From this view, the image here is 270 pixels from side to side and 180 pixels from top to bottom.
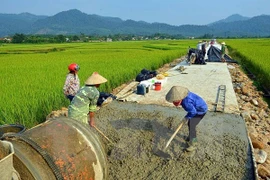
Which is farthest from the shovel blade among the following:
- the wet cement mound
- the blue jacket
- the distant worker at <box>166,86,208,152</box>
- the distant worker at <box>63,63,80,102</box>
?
the distant worker at <box>63,63,80,102</box>

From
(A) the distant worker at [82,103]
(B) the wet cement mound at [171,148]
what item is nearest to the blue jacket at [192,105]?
(B) the wet cement mound at [171,148]

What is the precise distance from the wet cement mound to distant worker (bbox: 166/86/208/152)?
0.21 meters

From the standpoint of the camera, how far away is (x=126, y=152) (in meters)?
3.97

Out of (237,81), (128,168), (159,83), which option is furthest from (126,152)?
(237,81)

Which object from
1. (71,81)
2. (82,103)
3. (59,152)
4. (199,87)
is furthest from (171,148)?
(199,87)

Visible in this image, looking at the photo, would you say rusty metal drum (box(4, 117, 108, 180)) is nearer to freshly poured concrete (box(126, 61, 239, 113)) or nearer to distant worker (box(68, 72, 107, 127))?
distant worker (box(68, 72, 107, 127))

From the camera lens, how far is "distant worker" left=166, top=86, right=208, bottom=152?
373 centimetres

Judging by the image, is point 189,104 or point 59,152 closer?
point 59,152

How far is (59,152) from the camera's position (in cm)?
207

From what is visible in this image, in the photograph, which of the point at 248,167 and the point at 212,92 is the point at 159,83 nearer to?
the point at 212,92

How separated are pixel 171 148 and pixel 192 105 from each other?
0.78 m

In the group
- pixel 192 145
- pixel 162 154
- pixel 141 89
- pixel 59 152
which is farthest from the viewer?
pixel 141 89

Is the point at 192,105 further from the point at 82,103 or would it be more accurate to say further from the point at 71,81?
the point at 71,81

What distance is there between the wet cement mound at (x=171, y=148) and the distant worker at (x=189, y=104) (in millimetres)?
209
